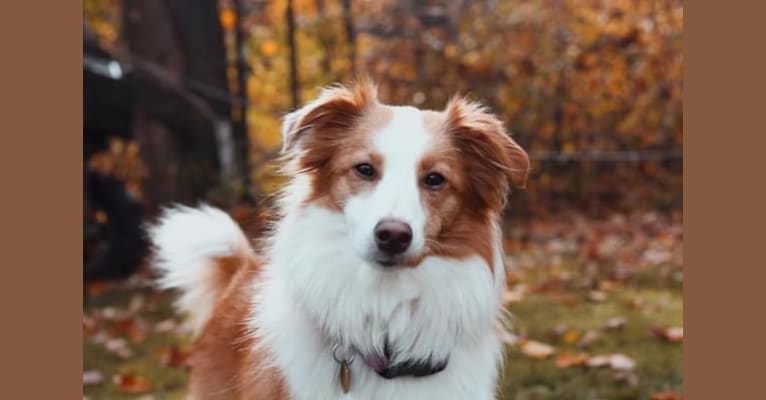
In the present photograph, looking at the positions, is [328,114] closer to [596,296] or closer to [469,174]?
[469,174]

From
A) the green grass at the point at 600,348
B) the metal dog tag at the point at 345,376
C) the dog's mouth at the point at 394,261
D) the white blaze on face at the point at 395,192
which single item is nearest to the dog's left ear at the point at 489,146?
the white blaze on face at the point at 395,192

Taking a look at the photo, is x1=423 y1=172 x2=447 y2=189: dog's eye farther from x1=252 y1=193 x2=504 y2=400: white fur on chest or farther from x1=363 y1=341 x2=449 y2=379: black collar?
x1=363 y1=341 x2=449 y2=379: black collar

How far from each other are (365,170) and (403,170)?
140 mm

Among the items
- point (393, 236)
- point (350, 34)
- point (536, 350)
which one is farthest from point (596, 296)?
point (350, 34)

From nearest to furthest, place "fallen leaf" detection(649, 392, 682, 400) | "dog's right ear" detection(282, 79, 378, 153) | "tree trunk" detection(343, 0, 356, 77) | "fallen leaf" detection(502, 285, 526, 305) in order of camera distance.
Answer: "dog's right ear" detection(282, 79, 378, 153), "fallen leaf" detection(649, 392, 682, 400), "fallen leaf" detection(502, 285, 526, 305), "tree trunk" detection(343, 0, 356, 77)

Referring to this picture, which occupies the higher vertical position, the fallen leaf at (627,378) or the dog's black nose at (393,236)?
the dog's black nose at (393,236)

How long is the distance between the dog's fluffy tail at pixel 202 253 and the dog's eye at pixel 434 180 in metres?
1.08

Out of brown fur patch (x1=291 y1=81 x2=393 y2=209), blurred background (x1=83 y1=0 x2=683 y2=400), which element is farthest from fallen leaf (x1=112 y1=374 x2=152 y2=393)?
brown fur patch (x1=291 y1=81 x2=393 y2=209)

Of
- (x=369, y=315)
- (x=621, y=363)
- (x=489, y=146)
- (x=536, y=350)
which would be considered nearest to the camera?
(x=369, y=315)

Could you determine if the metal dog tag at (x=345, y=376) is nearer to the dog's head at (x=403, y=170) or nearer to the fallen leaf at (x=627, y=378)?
the dog's head at (x=403, y=170)

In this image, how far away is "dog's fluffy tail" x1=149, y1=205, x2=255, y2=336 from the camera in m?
3.90

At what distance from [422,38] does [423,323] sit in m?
7.92

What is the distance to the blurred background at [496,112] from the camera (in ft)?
18.7

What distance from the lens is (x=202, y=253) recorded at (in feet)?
12.8
